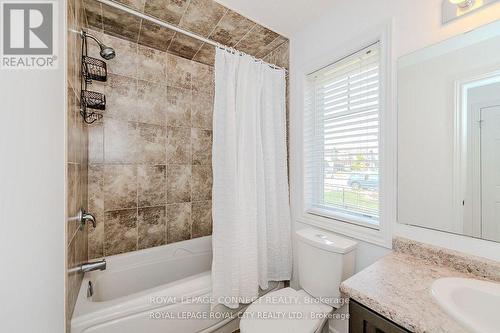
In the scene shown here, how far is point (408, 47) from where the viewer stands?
1187mm

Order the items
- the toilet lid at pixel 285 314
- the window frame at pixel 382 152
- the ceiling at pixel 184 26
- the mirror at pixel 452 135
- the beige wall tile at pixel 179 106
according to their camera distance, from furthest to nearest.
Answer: the beige wall tile at pixel 179 106 < the ceiling at pixel 184 26 < the window frame at pixel 382 152 < the toilet lid at pixel 285 314 < the mirror at pixel 452 135

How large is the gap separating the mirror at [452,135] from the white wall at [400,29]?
43mm

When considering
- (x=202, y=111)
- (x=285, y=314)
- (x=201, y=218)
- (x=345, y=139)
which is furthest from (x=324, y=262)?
(x=202, y=111)

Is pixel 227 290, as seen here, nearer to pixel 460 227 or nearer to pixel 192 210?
pixel 192 210

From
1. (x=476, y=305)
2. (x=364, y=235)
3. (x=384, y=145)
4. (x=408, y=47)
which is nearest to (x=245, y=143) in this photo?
(x=384, y=145)

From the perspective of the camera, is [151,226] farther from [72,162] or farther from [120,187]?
[72,162]

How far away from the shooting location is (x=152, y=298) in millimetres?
1282

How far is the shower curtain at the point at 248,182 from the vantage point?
59.9 inches

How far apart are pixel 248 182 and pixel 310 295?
0.88 m

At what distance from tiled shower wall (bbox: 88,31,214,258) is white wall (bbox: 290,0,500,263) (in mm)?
1219

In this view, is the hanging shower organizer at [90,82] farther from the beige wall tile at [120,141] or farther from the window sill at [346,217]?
the window sill at [346,217]

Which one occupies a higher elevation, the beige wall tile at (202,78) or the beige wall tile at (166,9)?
the beige wall tile at (166,9)

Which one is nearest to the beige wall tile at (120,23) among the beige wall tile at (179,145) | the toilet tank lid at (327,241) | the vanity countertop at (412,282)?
the beige wall tile at (179,145)

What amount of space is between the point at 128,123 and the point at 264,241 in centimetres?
156
